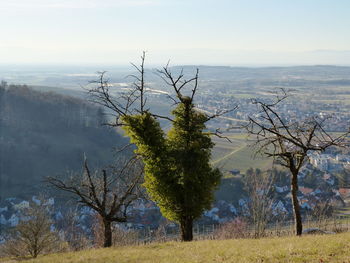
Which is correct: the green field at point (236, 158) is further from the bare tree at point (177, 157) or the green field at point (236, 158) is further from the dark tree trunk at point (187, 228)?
the bare tree at point (177, 157)

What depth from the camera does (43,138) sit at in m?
106

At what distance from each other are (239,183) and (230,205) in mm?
11090

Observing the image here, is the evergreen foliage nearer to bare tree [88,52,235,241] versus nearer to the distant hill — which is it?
bare tree [88,52,235,241]

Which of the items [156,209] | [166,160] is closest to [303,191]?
[156,209]

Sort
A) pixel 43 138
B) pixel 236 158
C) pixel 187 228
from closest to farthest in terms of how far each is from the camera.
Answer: pixel 187 228 < pixel 43 138 < pixel 236 158

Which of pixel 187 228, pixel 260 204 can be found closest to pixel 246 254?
pixel 187 228

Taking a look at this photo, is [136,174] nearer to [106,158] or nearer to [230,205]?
[230,205]

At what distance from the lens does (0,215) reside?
70.8m

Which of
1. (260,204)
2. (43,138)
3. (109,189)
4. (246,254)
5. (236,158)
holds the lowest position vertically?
(236,158)

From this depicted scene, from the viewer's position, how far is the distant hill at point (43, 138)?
294 ft

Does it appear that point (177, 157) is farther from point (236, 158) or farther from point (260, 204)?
point (236, 158)

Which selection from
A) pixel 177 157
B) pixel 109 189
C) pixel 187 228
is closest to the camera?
pixel 177 157

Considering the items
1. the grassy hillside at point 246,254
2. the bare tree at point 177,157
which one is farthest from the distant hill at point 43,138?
the grassy hillside at point 246,254

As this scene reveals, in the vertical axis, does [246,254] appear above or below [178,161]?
below
